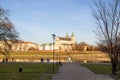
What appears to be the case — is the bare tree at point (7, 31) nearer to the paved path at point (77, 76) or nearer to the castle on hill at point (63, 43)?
the paved path at point (77, 76)

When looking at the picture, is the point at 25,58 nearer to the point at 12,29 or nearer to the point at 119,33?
the point at 12,29

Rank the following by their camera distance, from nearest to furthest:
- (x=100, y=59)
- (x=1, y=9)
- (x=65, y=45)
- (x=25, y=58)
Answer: (x=1, y=9) → (x=100, y=59) → (x=25, y=58) → (x=65, y=45)

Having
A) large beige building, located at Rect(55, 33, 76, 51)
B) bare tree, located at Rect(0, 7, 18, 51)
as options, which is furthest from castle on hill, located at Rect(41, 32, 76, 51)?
bare tree, located at Rect(0, 7, 18, 51)

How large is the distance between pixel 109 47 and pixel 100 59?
98448 mm

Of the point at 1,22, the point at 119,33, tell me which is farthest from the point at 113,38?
the point at 1,22

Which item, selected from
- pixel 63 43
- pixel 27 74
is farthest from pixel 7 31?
pixel 63 43

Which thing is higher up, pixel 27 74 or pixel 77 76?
pixel 27 74

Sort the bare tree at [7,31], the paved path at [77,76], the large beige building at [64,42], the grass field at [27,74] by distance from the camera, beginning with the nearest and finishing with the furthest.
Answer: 1. the grass field at [27,74]
2. the paved path at [77,76]
3. the bare tree at [7,31]
4. the large beige building at [64,42]

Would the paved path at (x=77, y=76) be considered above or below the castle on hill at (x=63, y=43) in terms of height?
below

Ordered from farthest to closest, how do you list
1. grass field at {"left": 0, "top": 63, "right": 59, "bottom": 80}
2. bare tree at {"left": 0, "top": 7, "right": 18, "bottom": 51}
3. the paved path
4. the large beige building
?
1. the large beige building
2. bare tree at {"left": 0, "top": 7, "right": 18, "bottom": 51}
3. the paved path
4. grass field at {"left": 0, "top": 63, "right": 59, "bottom": 80}

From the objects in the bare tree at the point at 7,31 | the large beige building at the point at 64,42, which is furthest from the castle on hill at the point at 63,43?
the bare tree at the point at 7,31

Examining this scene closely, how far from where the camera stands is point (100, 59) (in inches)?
5305

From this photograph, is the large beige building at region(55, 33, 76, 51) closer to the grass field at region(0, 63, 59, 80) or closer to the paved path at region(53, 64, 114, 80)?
the grass field at region(0, 63, 59, 80)

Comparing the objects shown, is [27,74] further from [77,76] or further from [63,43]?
[63,43]
